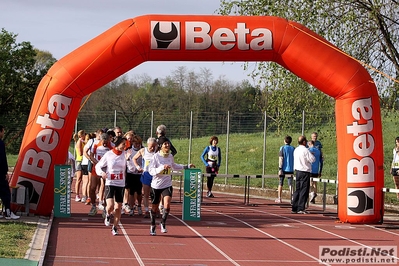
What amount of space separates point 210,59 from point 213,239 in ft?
14.8

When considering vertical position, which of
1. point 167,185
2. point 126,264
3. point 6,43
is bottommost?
point 126,264

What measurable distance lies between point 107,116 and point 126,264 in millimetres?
18903

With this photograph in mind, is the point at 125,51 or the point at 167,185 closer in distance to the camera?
the point at 167,185

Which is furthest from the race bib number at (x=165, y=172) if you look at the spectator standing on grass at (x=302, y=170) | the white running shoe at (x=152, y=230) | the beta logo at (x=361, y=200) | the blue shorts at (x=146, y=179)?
the spectator standing on grass at (x=302, y=170)

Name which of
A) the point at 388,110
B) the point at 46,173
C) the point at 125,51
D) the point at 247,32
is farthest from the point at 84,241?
the point at 388,110

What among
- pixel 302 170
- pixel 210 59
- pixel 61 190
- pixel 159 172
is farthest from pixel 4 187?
pixel 302 170

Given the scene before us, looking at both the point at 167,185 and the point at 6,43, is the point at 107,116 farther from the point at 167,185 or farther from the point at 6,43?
the point at 167,185

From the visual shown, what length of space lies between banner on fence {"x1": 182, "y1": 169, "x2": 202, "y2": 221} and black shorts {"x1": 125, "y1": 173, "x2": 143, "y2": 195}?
1188 millimetres

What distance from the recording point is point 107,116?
96.4ft

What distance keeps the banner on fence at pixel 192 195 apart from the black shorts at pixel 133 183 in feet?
3.90

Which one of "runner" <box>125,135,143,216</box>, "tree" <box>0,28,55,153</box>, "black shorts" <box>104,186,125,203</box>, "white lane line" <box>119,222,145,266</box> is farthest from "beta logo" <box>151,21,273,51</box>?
"tree" <box>0,28,55,153</box>

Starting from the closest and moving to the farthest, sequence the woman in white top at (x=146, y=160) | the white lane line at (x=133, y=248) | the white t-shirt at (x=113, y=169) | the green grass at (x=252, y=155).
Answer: the white lane line at (x=133, y=248) < the white t-shirt at (x=113, y=169) < the woman in white top at (x=146, y=160) < the green grass at (x=252, y=155)

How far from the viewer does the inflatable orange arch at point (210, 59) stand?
15.9 m

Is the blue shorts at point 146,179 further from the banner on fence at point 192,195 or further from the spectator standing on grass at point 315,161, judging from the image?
the spectator standing on grass at point 315,161
